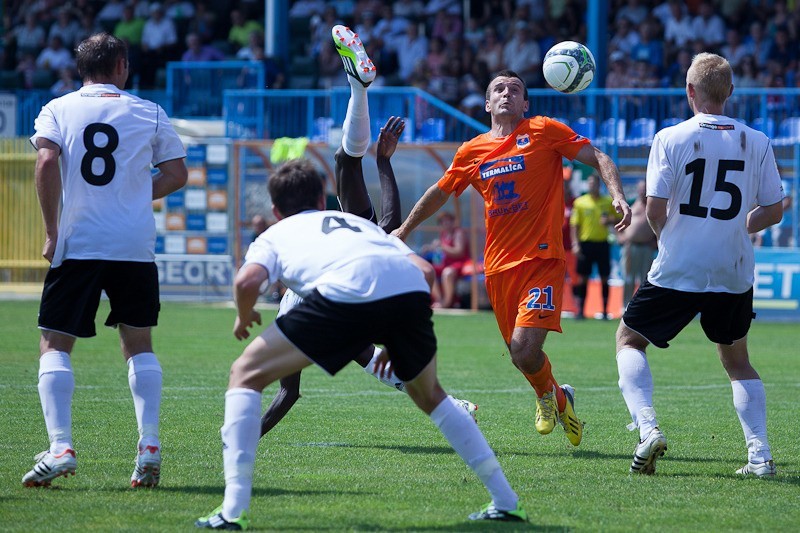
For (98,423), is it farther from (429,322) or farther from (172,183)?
(429,322)

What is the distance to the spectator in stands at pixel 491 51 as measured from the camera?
25312 mm

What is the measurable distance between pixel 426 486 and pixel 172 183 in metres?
2.09

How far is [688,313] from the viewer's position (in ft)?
22.8

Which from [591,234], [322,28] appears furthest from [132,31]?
[591,234]

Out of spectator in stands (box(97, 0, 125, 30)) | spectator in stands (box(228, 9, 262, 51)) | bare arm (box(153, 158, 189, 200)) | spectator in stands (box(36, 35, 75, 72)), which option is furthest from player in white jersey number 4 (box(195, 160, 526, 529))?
spectator in stands (box(97, 0, 125, 30))

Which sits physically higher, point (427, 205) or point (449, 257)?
point (427, 205)

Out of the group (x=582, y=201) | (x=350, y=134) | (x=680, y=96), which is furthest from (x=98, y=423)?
(x=680, y=96)

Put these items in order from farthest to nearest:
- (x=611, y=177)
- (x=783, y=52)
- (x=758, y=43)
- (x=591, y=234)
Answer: (x=758, y=43) < (x=783, y=52) < (x=591, y=234) < (x=611, y=177)

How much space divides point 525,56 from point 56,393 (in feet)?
64.4

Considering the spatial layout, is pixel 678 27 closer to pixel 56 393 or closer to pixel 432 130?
pixel 432 130

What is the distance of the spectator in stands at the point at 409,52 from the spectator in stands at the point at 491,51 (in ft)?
4.24

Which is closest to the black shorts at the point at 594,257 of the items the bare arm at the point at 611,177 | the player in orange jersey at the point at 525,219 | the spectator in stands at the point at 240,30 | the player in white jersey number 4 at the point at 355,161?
the spectator in stands at the point at 240,30

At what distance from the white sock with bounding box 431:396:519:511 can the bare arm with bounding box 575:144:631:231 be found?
168 cm

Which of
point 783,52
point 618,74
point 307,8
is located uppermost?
point 307,8
